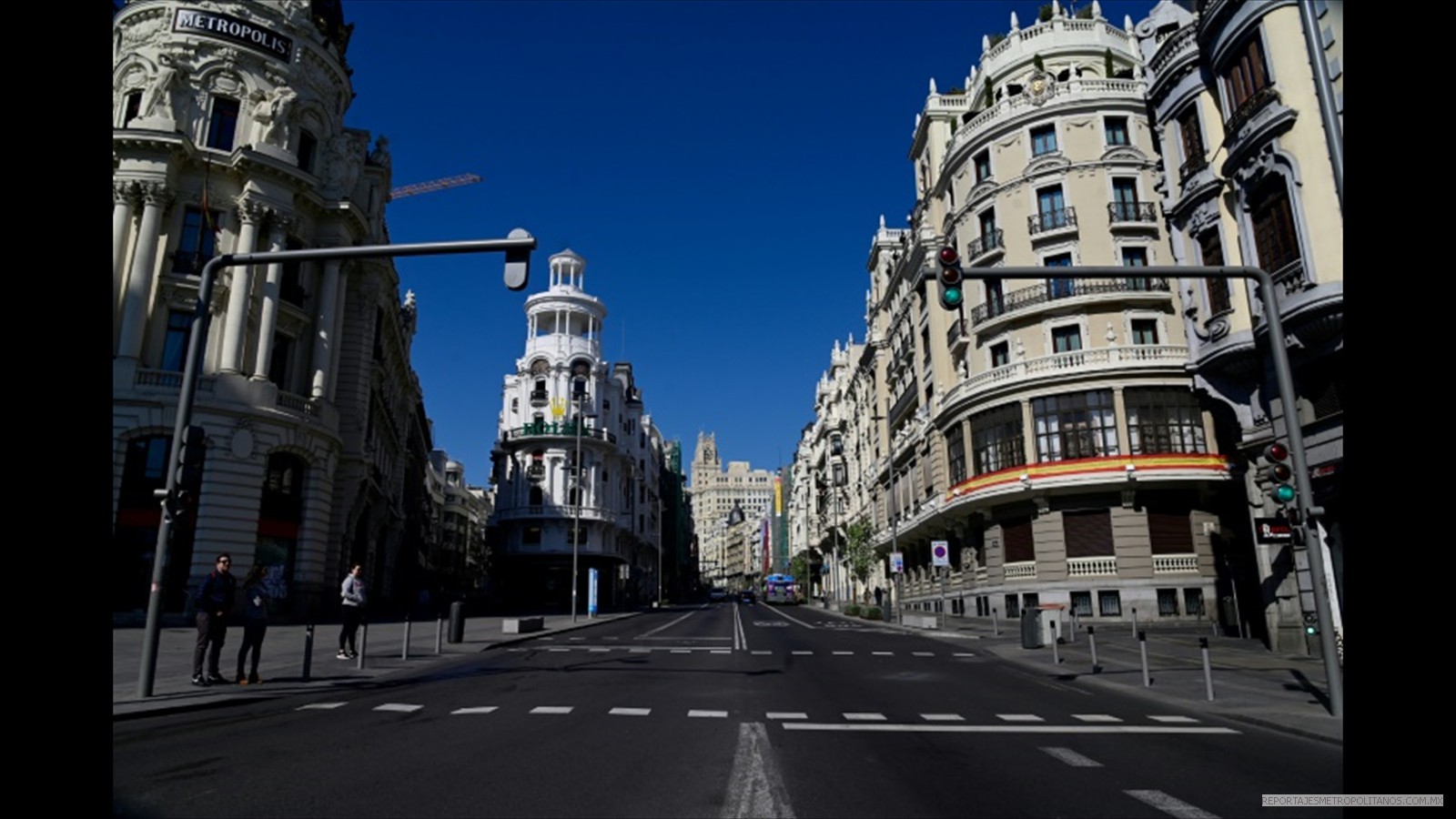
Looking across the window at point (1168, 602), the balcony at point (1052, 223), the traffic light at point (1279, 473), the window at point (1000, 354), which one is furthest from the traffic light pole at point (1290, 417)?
the window at point (1000, 354)

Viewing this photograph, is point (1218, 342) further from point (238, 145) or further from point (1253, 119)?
point (238, 145)

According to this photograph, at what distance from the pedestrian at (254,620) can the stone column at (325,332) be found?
22524 millimetres

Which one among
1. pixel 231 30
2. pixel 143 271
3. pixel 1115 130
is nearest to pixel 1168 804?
pixel 143 271

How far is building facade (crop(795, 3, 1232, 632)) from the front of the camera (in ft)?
100.0

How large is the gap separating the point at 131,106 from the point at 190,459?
27.7 meters

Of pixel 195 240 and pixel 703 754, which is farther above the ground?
pixel 195 240

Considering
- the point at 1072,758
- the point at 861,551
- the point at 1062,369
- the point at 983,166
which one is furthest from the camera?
the point at 861,551

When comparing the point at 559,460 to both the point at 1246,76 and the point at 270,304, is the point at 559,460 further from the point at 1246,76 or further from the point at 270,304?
the point at 1246,76

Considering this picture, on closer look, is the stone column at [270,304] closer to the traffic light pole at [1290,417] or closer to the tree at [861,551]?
the traffic light pole at [1290,417]

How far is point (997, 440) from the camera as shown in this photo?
33938 mm

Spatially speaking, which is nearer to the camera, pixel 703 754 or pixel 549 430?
pixel 703 754

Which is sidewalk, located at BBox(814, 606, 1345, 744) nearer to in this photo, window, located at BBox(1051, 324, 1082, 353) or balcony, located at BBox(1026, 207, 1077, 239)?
window, located at BBox(1051, 324, 1082, 353)

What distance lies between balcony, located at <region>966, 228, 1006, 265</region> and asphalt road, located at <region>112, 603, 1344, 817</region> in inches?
1038

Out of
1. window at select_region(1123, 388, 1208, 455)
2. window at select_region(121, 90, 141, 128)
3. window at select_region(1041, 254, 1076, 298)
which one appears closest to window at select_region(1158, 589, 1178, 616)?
window at select_region(1123, 388, 1208, 455)
